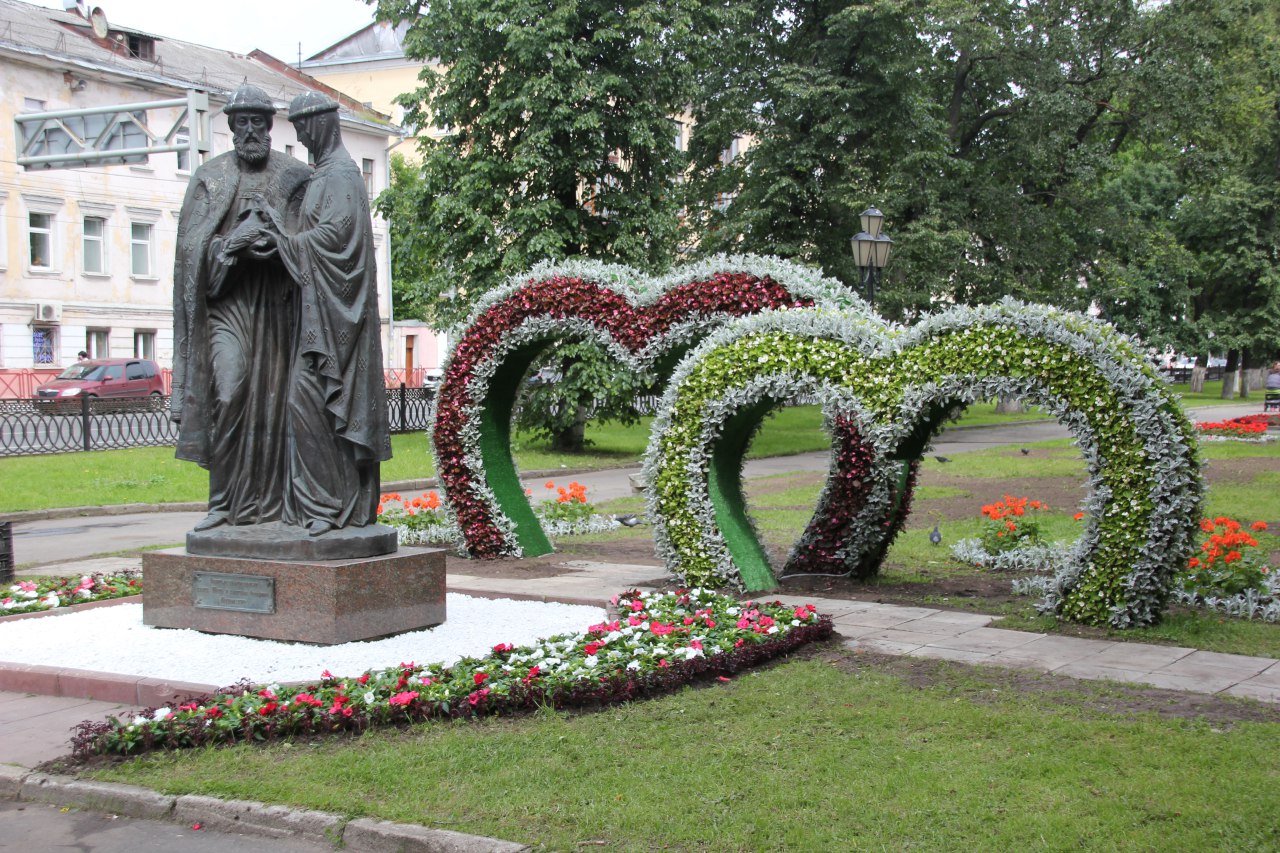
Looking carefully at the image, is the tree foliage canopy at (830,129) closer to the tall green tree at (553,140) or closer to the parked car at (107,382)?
the tall green tree at (553,140)

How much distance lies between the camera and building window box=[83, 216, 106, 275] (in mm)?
40688

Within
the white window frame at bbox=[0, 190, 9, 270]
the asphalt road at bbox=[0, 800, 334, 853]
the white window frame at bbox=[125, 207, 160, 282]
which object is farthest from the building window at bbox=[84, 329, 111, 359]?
the asphalt road at bbox=[0, 800, 334, 853]

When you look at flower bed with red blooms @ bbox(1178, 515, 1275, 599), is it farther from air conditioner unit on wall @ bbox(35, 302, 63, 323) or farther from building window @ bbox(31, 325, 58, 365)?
building window @ bbox(31, 325, 58, 365)

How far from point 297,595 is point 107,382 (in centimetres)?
2820

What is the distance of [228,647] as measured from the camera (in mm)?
8062

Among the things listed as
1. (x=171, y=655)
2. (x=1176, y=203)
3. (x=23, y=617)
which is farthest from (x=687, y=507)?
(x=1176, y=203)

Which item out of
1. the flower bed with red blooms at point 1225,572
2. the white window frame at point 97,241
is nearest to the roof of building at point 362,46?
the white window frame at point 97,241

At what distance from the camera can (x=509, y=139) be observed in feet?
87.5

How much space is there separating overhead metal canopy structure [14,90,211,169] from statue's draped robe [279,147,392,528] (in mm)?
10018

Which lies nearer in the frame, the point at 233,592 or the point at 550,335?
the point at 233,592

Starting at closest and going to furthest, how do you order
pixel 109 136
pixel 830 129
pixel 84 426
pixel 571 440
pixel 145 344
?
1. pixel 109 136
2. pixel 84 426
3. pixel 571 440
4. pixel 830 129
5. pixel 145 344

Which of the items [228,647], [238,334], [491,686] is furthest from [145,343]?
[491,686]

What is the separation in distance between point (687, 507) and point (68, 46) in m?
37.2

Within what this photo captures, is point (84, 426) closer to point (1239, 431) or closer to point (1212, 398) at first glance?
point (1239, 431)
